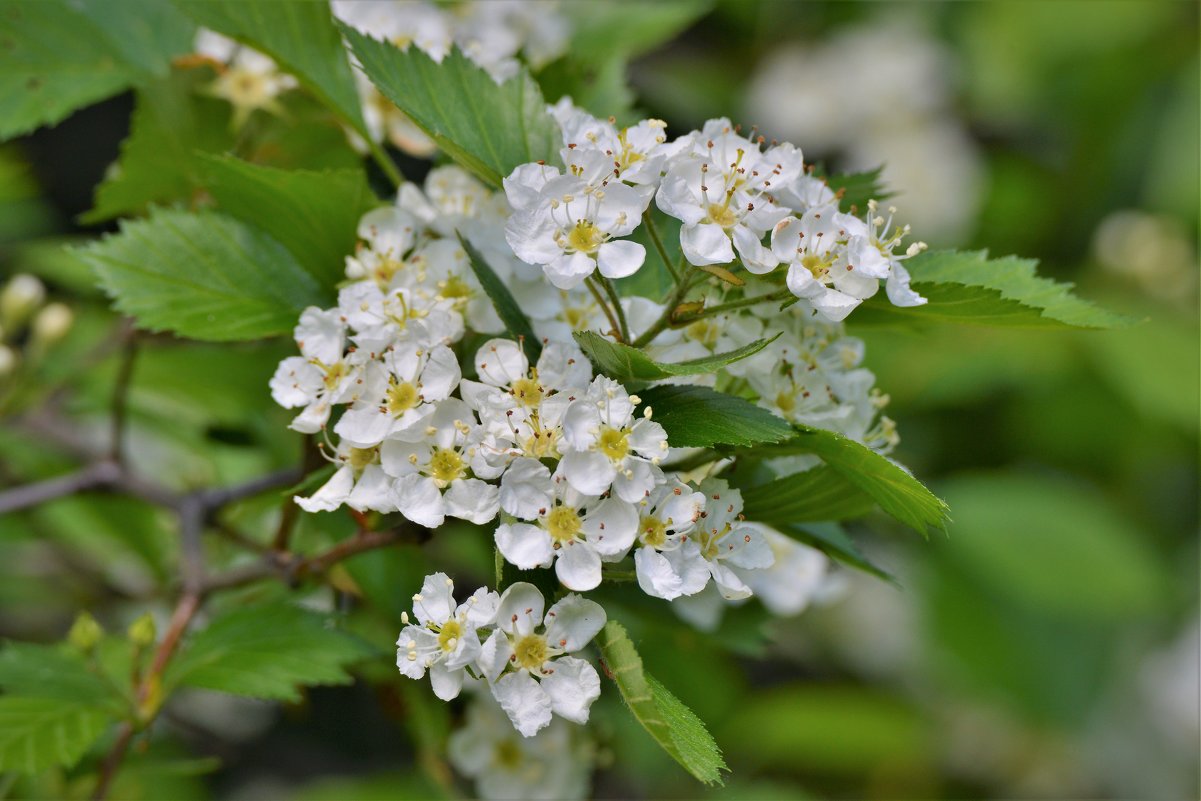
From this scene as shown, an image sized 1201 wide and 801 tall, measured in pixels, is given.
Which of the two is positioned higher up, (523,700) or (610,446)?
(610,446)

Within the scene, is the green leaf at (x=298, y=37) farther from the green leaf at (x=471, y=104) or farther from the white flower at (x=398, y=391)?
the white flower at (x=398, y=391)

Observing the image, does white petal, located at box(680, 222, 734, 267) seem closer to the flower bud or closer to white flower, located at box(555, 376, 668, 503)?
white flower, located at box(555, 376, 668, 503)

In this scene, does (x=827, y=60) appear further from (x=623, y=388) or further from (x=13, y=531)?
(x=623, y=388)

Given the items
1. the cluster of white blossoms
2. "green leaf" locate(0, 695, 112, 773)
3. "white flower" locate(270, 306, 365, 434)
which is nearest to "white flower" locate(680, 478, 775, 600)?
the cluster of white blossoms

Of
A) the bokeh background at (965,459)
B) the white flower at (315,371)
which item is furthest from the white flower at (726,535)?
the bokeh background at (965,459)

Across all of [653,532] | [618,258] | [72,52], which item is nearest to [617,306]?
[618,258]

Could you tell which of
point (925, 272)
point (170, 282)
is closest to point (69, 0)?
point (170, 282)

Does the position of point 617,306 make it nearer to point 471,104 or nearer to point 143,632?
point 471,104
